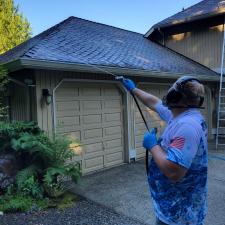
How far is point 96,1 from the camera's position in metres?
16.8

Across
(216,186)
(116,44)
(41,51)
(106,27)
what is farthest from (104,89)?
(106,27)

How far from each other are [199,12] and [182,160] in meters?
10.5

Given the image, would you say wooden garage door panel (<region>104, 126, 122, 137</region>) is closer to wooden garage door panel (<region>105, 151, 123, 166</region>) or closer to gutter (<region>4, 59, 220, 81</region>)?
wooden garage door panel (<region>105, 151, 123, 166</region>)

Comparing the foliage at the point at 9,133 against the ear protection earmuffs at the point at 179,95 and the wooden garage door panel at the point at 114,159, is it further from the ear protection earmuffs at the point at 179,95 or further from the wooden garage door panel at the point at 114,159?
the ear protection earmuffs at the point at 179,95

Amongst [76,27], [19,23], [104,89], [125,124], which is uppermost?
[19,23]

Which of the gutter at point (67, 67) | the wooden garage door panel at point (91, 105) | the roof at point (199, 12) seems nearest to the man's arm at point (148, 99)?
the gutter at point (67, 67)

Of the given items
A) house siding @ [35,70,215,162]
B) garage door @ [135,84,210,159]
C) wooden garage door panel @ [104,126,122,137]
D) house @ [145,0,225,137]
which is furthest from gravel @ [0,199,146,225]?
house @ [145,0,225,137]

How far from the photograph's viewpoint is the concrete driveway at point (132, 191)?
164 inches

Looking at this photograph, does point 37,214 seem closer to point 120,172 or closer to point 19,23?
point 120,172

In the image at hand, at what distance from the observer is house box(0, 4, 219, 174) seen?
5660 mm

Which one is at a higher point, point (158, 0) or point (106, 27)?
point (158, 0)

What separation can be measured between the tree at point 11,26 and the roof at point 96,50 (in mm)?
8915

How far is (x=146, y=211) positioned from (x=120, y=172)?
2.31m

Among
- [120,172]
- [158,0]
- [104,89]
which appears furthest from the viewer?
[158,0]
